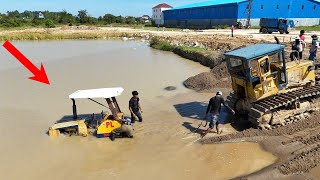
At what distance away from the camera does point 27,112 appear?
1391 cm

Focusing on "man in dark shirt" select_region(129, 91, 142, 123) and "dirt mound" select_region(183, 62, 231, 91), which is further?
"dirt mound" select_region(183, 62, 231, 91)

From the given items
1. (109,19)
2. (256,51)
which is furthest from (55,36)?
(256,51)

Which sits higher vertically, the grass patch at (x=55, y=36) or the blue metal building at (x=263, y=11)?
the blue metal building at (x=263, y=11)

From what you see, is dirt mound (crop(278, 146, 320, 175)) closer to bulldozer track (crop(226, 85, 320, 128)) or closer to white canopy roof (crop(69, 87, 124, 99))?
bulldozer track (crop(226, 85, 320, 128))

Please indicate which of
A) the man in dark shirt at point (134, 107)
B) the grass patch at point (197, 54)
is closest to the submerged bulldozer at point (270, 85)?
the man in dark shirt at point (134, 107)

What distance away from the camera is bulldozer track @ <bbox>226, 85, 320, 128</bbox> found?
400 inches

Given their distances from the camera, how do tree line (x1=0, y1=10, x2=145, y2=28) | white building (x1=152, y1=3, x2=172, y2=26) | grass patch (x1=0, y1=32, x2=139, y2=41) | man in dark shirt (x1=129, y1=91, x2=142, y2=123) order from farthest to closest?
1. white building (x1=152, y1=3, x2=172, y2=26)
2. tree line (x1=0, y1=10, x2=145, y2=28)
3. grass patch (x1=0, y1=32, x2=139, y2=41)
4. man in dark shirt (x1=129, y1=91, x2=142, y2=123)

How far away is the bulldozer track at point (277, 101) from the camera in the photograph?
10.1 metres

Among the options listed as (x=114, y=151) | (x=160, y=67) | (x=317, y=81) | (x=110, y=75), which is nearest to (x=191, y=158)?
(x=114, y=151)

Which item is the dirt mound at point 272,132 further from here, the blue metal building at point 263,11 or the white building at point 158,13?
the white building at point 158,13

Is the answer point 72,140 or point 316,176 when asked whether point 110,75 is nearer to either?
point 72,140

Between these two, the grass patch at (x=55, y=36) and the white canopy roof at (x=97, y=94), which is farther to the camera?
the grass patch at (x=55, y=36)

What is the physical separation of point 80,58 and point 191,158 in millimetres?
23570

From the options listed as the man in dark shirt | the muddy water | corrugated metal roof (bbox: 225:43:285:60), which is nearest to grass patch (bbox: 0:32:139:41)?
the muddy water
